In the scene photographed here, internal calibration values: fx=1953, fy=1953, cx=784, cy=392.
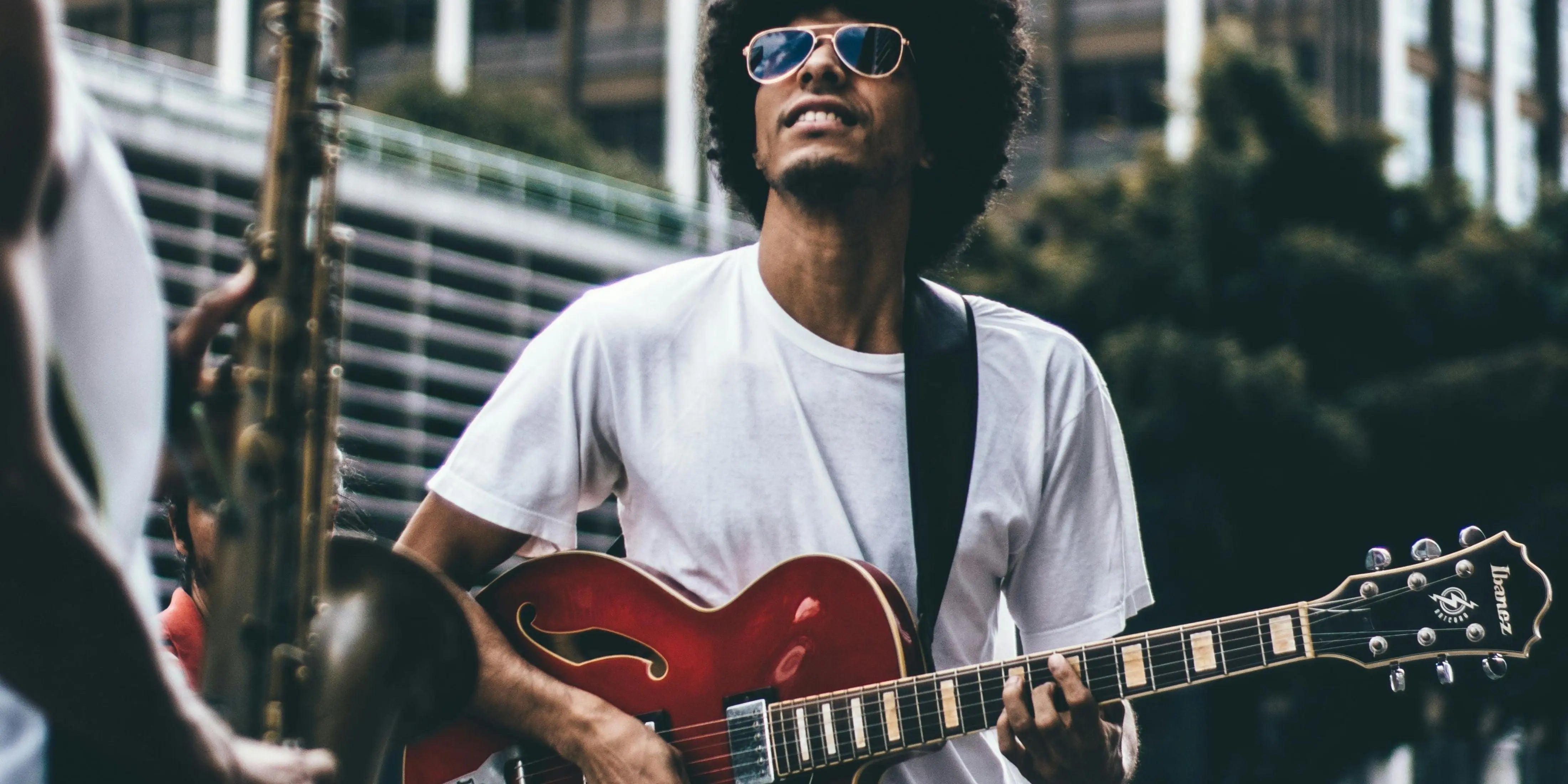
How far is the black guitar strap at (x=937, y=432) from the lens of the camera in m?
3.19

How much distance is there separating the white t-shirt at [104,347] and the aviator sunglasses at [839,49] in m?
1.95

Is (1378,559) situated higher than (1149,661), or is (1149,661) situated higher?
(1378,559)

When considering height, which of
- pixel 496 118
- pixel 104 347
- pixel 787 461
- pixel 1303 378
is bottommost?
pixel 787 461

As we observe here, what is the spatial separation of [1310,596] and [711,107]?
46.3 ft

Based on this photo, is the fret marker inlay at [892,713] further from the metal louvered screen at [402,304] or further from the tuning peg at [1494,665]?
the metal louvered screen at [402,304]

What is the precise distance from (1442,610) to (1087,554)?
59 centimetres

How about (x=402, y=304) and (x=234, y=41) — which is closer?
(x=402, y=304)

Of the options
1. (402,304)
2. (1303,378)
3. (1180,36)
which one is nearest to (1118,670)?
(1303,378)

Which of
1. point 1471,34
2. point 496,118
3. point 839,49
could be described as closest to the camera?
point 839,49

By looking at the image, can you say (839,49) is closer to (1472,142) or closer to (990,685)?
(990,685)

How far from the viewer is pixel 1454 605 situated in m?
3.17

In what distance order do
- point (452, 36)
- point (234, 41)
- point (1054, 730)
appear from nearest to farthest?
point (1054, 730) → point (234, 41) → point (452, 36)

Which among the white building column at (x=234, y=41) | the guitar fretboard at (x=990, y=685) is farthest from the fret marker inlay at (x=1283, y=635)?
the white building column at (x=234, y=41)

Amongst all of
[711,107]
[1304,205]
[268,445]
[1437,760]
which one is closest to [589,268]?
[1304,205]
